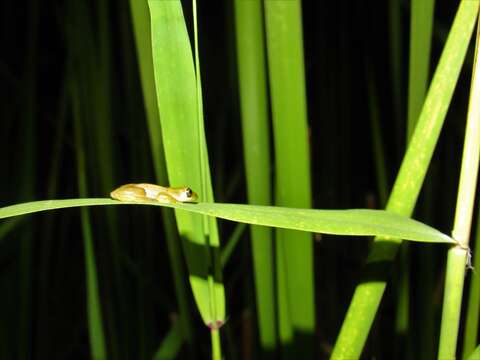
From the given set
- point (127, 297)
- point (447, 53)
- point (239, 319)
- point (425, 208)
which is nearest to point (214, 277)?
point (447, 53)

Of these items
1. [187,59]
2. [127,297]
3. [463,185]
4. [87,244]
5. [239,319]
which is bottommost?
[239,319]

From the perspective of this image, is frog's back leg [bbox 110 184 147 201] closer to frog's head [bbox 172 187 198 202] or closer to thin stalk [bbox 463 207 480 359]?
frog's head [bbox 172 187 198 202]

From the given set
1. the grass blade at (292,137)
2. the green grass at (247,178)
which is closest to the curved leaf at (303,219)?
the green grass at (247,178)

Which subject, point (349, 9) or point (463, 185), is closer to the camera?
point (463, 185)

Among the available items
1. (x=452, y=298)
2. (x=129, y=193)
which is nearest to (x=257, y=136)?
(x=129, y=193)

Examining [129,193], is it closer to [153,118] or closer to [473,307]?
[153,118]

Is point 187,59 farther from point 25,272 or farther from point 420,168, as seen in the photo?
point 25,272
